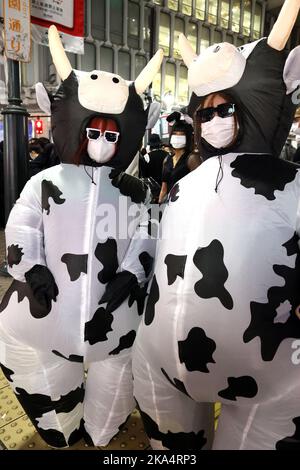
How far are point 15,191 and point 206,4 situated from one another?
16.8 metres

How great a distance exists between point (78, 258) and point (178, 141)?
2.34 metres

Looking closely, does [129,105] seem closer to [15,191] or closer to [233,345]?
[233,345]

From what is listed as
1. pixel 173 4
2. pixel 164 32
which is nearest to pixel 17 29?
pixel 164 32

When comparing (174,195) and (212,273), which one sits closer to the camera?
Answer: (212,273)

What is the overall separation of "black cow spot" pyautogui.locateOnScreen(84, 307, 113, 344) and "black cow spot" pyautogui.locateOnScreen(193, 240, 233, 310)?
1.51ft

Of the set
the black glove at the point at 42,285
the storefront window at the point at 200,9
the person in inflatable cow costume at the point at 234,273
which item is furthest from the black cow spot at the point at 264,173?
the storefront window at the point at 200,9

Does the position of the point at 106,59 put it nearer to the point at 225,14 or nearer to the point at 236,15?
the point at 225,14

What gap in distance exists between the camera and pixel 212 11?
17.3 meters

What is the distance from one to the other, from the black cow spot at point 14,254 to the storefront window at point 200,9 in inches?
724

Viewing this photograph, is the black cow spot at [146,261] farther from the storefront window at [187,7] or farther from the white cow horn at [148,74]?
the storefront window at [187,7]

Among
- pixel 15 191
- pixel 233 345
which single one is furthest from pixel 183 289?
pixel 15 191

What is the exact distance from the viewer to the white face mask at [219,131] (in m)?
1.22

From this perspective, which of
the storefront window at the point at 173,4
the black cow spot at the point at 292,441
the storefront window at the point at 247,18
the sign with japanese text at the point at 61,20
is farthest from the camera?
the storefront window at the point at 247,18

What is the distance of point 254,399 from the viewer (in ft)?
3.69
